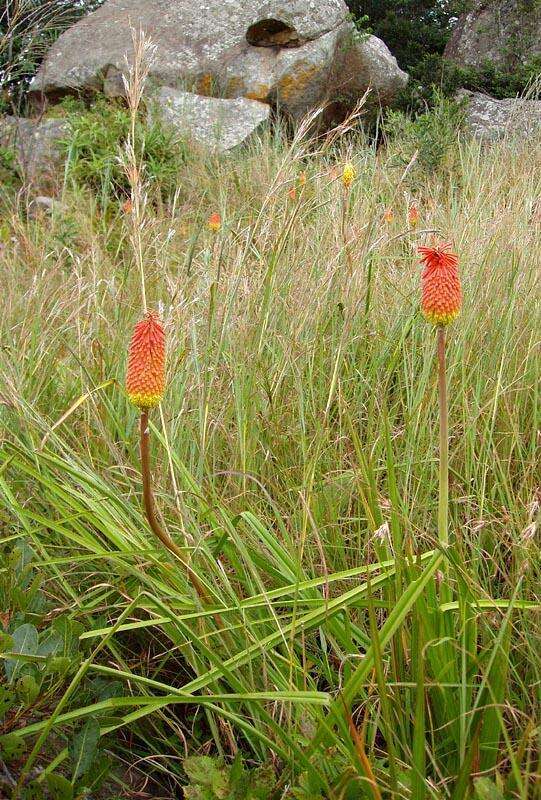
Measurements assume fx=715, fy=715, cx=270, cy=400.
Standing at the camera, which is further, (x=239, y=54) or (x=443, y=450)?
(x=239, y=54)

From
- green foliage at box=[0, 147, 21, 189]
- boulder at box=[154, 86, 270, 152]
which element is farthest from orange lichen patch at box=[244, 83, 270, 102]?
green foliage at box=[0, 147, 21, 189]

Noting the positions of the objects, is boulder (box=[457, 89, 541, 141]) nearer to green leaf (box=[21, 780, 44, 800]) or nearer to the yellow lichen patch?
the yellow lichen patch

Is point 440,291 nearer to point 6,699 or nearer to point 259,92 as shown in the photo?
point 6,699

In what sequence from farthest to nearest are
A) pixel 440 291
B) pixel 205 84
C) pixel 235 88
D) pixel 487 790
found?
pixel 205 84
pixel 235 88
pixel 440 291
pixel 487 790

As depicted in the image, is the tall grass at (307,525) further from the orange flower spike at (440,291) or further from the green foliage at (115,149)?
the green foliage at (115,149)

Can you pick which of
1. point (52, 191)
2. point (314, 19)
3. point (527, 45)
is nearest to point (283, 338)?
point (52, 191)

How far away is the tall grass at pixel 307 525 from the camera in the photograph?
3.07 feet

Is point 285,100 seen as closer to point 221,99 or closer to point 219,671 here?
point 221,99

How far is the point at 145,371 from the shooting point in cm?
84

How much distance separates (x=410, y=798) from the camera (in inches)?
33.1

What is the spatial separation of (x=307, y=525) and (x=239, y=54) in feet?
21.0

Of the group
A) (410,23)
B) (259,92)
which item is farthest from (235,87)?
(410,23)

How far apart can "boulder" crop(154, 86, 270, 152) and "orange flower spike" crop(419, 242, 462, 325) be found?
5.20 metres

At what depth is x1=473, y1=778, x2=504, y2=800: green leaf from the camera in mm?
765
